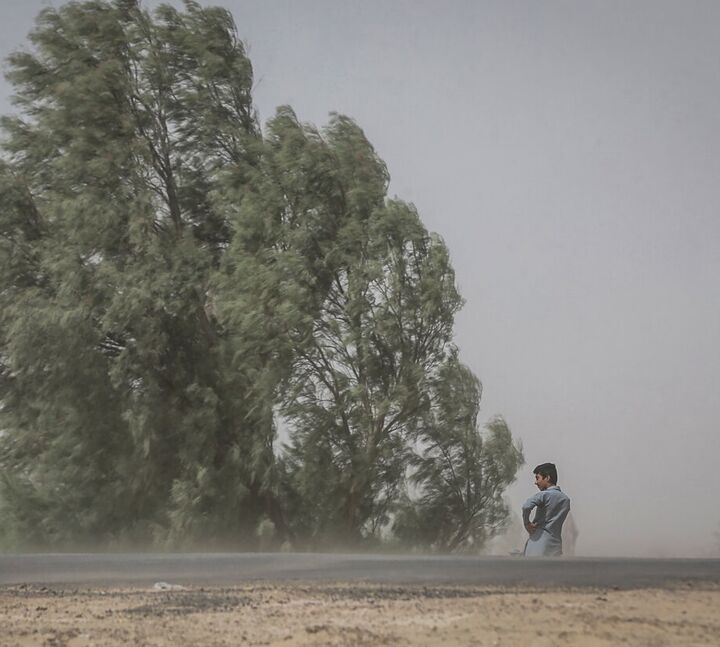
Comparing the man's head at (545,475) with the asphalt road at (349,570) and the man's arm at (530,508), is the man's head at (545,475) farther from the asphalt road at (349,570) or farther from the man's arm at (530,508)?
the asphalt road at (349,570)

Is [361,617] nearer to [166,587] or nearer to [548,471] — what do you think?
[166,587]

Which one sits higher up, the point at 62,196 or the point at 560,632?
the point at 62,196

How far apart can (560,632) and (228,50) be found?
686 inches

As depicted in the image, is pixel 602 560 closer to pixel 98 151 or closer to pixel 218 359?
pixel 218 359

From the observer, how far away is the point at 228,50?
20609 mm

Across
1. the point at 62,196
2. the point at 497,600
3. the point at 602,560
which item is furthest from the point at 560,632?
the point at 62,196

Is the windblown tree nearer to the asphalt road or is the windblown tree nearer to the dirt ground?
the asphalt road

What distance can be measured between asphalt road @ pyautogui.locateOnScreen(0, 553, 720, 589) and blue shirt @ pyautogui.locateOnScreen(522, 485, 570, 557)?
152 centimetres

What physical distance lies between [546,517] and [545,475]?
0.38m

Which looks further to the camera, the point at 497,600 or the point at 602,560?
the point at 602,560

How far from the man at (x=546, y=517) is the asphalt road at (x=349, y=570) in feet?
4.99

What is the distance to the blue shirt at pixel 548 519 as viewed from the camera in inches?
360

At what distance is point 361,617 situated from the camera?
5406mm

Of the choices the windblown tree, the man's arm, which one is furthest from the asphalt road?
the windblown tree
